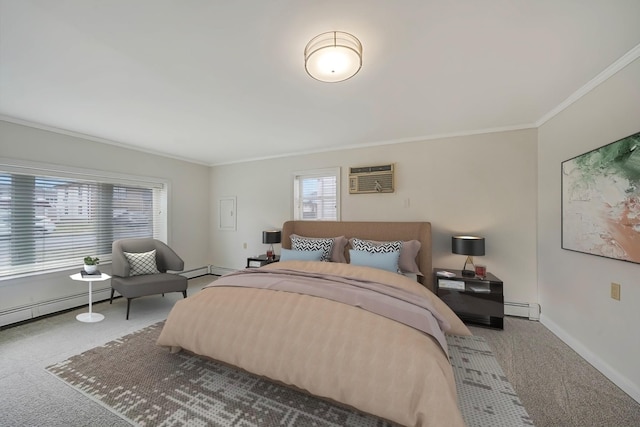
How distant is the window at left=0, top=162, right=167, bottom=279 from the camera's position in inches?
118

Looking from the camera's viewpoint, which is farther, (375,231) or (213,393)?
(375,231)

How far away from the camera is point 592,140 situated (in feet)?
7.20

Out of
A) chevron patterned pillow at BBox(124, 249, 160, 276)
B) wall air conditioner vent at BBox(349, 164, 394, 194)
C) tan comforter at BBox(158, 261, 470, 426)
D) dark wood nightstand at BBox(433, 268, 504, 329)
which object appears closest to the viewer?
tan comforter at BBox(158, 261, 470, 426)

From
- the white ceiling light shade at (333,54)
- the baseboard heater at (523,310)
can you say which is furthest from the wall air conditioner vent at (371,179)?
the white ceiling light shade at (333,54)

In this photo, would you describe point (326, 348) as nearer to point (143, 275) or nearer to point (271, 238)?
point (271, 238)

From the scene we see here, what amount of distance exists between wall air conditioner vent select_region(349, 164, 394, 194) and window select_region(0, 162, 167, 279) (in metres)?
3.56

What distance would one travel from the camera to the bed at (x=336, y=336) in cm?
136

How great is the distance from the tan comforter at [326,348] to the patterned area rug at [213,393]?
0.21 m

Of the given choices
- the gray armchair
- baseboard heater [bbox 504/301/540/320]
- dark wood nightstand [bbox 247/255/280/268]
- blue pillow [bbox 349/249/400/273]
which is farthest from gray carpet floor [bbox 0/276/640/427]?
dark wood nightstand [bbox 247/255/280/268]

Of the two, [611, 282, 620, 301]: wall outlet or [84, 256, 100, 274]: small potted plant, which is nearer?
[611, 282, 620, 301]: wall outlet

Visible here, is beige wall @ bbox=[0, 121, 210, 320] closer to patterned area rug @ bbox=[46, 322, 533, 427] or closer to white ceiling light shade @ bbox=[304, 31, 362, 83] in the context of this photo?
patterned area rug @ bbox=[46, 322, 533, 427]

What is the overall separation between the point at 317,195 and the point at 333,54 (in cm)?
292

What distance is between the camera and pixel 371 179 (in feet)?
12.9

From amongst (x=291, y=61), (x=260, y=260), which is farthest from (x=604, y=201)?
(x=260, y=260)
